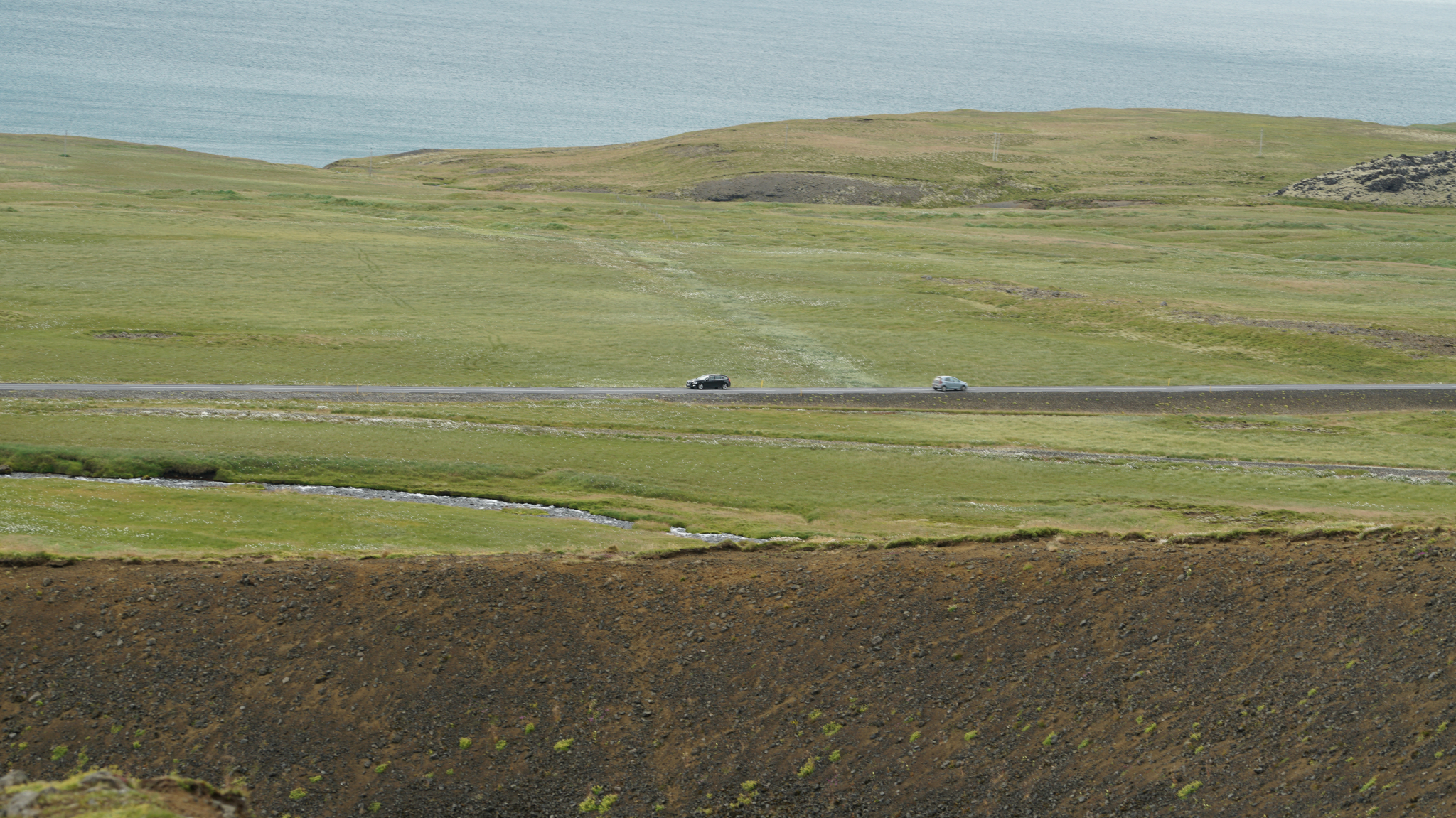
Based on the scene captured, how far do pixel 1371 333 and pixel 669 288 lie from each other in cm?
5895

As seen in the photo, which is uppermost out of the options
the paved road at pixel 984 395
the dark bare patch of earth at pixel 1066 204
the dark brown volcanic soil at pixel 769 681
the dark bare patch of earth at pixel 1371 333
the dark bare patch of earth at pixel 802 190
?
the dark bare patch of earth at pixel 802 190

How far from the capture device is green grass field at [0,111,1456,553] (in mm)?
55062

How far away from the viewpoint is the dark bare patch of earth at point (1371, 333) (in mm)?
92312

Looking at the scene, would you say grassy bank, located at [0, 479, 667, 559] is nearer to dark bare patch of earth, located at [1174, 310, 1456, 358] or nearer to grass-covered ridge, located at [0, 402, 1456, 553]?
grass-covered ridge, located at [0, 402, 1456, 553]

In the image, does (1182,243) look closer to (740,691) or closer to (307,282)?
(307,282)

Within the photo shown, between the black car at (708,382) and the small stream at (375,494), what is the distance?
24.9 metres

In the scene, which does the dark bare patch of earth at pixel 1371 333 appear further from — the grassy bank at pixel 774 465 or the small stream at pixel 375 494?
the small stream at pixel 375 494

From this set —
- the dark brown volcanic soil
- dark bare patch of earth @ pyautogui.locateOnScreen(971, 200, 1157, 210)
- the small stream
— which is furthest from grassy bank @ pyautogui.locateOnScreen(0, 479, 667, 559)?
dark bare patch of earth @ pyautogui.locateOnScreen(971, 200, 1157, 210)

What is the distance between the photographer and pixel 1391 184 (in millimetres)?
172000

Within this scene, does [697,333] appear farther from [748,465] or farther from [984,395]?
[748,465]

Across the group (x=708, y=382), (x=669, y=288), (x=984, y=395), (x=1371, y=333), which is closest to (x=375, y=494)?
(x=708, y=382)

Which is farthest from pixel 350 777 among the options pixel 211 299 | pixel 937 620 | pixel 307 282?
pixel 307 282

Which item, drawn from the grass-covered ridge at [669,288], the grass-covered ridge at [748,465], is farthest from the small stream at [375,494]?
the grass-covered ridge at [669,288]

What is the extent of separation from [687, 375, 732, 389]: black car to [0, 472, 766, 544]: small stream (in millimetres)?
24859
